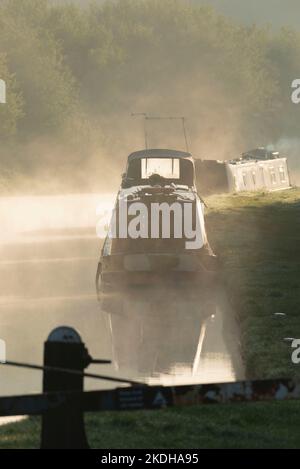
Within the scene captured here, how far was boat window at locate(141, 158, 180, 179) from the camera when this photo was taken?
1705 inches

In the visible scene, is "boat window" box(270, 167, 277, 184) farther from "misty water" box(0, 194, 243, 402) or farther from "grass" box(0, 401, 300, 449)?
"grass" box(0, 401, 300, 449)

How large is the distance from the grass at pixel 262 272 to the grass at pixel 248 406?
14 mm

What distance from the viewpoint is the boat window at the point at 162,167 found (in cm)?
4331

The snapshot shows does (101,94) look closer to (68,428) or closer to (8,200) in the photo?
(8,200)

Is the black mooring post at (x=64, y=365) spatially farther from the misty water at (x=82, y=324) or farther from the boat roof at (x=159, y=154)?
the boat roof at (x=159, y=154)

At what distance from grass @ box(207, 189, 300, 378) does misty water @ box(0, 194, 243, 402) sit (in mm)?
407

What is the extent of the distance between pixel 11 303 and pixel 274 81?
145 meters

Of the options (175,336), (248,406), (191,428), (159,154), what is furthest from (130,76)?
(191,428)

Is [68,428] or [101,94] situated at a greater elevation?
[101,94]

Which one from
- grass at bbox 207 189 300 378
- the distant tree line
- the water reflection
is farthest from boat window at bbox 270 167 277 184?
the water reflection

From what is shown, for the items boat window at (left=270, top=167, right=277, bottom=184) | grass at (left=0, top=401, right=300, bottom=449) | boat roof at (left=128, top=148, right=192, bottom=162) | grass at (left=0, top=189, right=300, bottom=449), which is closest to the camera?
grass at (left=0, top=401, right=300, bottom=449)

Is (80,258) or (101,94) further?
(101,94)

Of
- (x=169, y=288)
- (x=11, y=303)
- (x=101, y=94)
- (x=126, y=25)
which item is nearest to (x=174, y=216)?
(x=169, y=288)

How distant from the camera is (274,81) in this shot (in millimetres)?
168375
